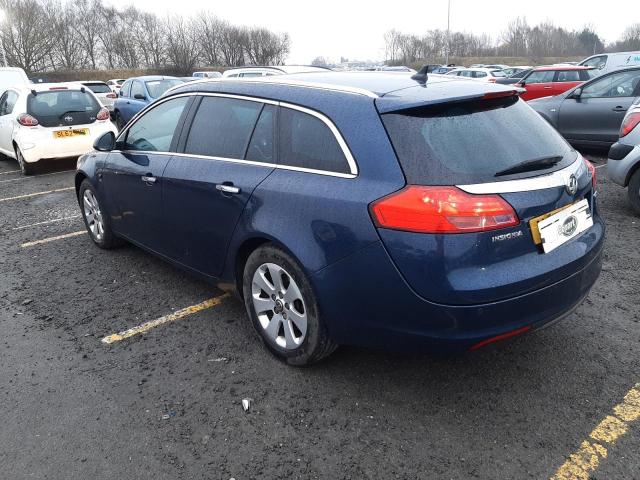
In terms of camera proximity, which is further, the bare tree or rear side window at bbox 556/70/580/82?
the bare tree

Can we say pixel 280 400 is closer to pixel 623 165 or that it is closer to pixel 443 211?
pixel 443 211

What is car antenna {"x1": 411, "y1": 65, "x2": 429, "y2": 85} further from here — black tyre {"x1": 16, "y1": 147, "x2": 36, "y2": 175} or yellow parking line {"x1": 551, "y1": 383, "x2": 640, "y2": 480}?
black tyre {"x1": 16, "y1": 147, "x2": 36, "y2": 175}

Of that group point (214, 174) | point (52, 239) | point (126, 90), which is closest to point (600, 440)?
point (214, 174)

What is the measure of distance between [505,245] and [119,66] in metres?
65.7

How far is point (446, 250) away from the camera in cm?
229

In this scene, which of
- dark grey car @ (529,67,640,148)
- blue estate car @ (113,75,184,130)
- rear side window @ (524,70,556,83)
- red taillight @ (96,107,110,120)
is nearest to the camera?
dark grey car @ (529,67,640,148)

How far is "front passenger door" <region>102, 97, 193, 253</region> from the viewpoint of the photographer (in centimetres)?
387

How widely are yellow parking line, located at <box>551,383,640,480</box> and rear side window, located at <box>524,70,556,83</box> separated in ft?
45.8

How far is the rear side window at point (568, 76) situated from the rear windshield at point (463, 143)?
13.5 meters

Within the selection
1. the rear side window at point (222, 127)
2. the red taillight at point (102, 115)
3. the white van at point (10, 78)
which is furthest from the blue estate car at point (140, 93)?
the rear side window at point (222, 127)

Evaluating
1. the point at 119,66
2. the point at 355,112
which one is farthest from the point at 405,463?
the point at 119,66

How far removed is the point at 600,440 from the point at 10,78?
15.9 metres

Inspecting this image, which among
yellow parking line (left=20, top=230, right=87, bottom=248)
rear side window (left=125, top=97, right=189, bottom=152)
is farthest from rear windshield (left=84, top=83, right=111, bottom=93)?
rear side window (left=125, top=97, right=189, bottom=152)

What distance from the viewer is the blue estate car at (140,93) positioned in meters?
12.5
